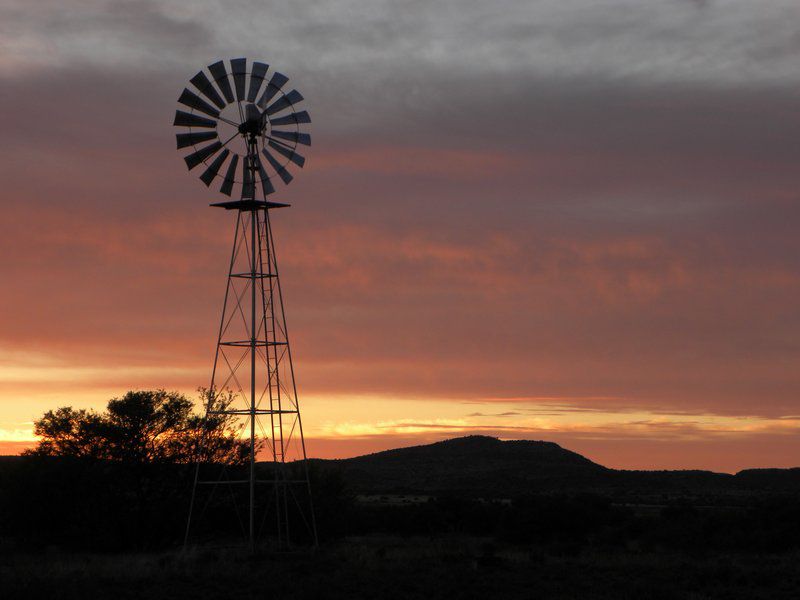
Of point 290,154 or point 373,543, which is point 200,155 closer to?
point 290,154

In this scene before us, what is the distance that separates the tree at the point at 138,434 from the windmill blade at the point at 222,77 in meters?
16.8

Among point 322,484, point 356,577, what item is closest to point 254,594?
point 356,577

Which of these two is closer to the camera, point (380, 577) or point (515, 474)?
point (380, 577)

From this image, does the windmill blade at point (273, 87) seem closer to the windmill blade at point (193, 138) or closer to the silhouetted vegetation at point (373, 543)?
the windmill blade at point (193, 138)

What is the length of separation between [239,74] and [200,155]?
10.7ft

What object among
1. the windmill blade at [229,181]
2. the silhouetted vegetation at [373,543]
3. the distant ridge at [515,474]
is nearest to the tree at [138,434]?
the silhouetted vegetation at [373,543]

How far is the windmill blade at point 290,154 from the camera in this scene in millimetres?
40000

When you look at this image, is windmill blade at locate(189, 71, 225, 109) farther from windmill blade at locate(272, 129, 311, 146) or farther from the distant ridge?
the distant ridge

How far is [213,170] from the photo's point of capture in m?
39.7

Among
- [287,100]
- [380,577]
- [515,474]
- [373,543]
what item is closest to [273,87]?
[287,100]

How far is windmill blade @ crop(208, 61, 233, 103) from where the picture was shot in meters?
38.0

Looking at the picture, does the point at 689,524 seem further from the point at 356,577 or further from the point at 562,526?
the point at 356,577

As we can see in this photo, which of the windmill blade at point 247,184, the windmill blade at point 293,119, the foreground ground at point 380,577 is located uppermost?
the windmill blade at point 293,119

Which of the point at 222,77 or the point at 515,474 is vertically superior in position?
the point at 222,77
